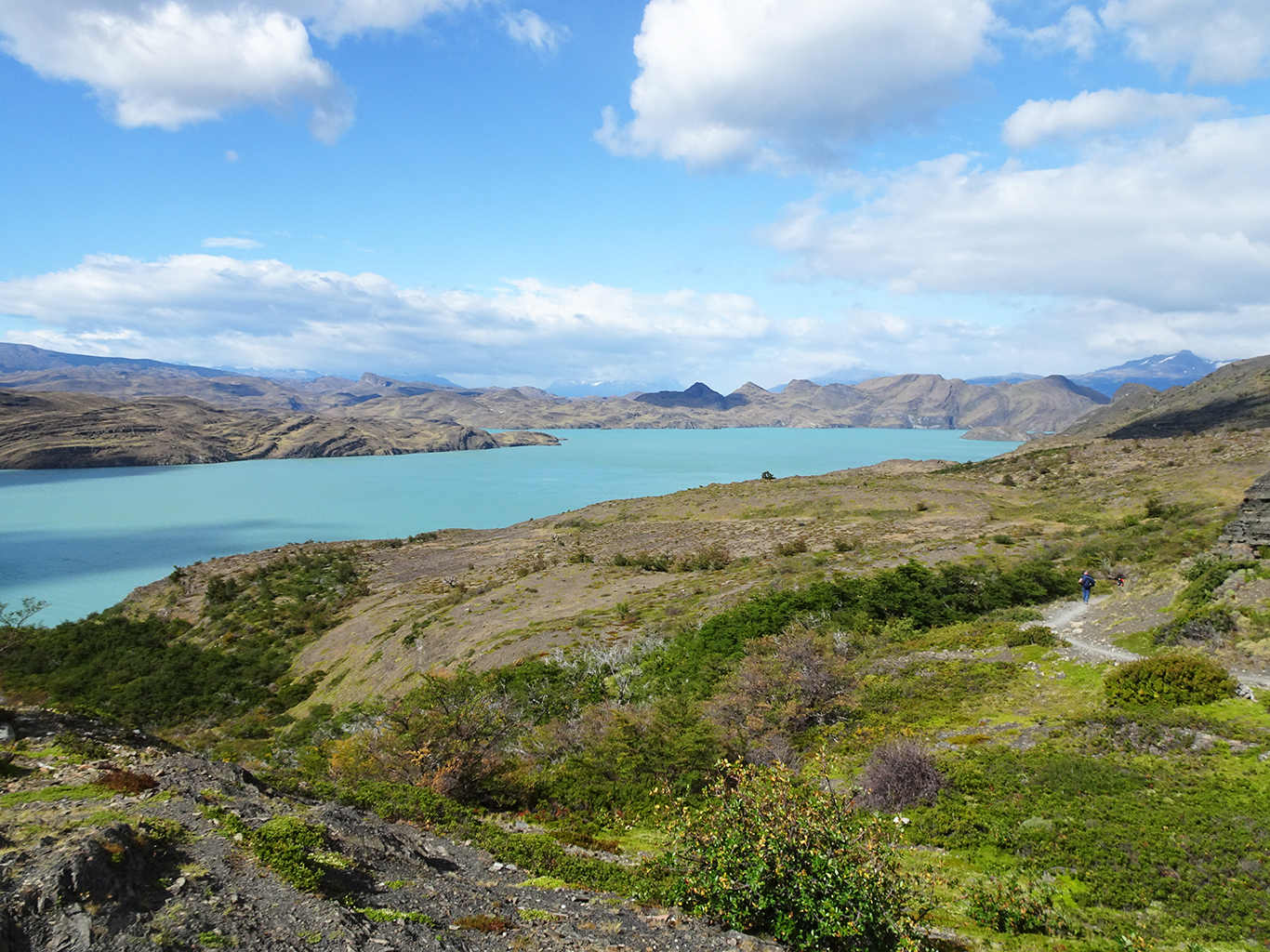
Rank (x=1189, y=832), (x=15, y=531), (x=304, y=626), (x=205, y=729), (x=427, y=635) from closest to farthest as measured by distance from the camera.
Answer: (x=1189, y=832), (x=205, y=729), (x=427, y=635), (x=304, y=626), (x=15, y=531)

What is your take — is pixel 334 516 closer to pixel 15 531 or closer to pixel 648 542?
pixel 15 531

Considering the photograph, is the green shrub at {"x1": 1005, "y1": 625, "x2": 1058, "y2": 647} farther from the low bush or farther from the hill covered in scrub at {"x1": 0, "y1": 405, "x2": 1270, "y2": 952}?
the low bush

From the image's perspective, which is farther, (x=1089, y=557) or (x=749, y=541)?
(x=749, y=541)

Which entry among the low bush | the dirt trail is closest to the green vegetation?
the low bush

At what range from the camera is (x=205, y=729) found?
27594mm

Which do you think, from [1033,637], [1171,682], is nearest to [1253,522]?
[1033,637]

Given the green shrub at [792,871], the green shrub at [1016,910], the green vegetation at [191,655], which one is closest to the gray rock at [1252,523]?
the green shrub at [1016,910]

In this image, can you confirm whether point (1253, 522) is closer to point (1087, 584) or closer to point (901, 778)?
point (1087, 584)

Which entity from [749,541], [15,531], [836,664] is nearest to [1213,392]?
[749,541]

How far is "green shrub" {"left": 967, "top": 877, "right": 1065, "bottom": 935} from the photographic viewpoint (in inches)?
355

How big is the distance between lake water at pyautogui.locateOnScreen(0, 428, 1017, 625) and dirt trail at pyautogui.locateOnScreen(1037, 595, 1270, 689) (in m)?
68.8

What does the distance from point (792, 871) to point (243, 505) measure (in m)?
128

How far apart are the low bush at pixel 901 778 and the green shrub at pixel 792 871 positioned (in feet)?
15.3

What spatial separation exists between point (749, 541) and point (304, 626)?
3025cm
